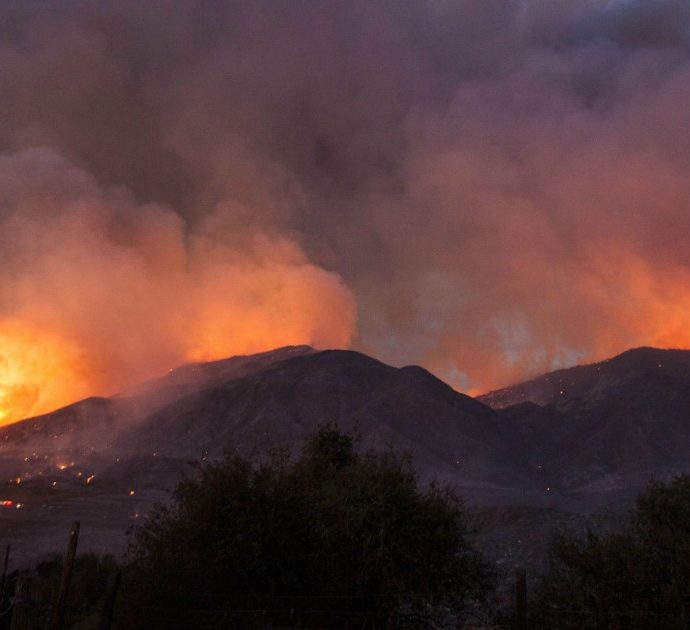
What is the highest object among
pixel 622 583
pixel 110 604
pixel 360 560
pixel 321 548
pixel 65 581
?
pixel 321 548

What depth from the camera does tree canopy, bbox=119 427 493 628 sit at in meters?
22.4

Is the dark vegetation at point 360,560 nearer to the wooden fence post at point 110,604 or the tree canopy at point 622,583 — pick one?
the tree canopy at point 622,583

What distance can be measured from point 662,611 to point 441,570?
7.71 meters

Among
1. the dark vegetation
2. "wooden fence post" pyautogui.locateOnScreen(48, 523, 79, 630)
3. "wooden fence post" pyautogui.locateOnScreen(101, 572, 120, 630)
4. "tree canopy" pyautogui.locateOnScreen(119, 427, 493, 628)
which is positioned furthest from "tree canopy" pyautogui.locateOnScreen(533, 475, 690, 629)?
"wooden fence post" pyautogui.locateOnScreen(48, 523, 79, 630)

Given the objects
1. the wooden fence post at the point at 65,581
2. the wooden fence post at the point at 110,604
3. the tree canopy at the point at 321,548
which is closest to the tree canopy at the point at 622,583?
the tree canopy at the point at 321,548

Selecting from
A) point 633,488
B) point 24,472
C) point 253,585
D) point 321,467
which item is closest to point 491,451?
point 633,488

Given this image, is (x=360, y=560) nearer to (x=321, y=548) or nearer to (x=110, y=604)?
(x=321, y=548)

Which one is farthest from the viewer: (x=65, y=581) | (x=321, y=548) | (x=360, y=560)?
(x=321, y=548)

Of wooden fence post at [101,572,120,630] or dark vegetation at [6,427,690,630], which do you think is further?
dark vegetation at [6,427,690,630]

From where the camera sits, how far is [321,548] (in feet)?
78.2

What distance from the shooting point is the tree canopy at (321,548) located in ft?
73.4

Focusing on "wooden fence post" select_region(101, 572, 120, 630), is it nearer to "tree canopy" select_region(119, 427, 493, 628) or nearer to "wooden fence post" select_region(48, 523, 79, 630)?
"wooden fence post" select_region(48, 523, 79, 630)

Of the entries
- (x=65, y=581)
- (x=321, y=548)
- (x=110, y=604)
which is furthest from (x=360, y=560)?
(x=65, y=581)

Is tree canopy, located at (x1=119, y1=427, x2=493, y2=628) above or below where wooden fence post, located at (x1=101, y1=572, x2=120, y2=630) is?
above
